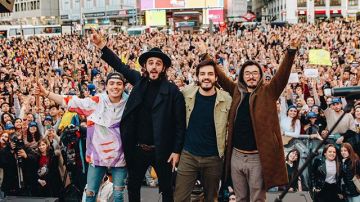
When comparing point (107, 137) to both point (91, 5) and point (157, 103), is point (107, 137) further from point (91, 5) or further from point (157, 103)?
point (91, 5)

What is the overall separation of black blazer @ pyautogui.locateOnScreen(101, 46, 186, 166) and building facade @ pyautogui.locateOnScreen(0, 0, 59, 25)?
82965 millimetres

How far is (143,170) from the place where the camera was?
4.11m

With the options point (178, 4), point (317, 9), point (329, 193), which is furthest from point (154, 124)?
point (317, 9)

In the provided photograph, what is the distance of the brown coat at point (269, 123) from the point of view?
379 cm

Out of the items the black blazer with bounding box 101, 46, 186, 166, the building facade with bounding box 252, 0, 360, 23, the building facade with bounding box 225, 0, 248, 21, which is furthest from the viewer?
the building facade with bounding box 252, 0, 360, 23

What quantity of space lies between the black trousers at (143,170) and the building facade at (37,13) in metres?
82.9

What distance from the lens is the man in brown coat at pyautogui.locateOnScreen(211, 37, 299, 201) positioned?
3801 millimetres

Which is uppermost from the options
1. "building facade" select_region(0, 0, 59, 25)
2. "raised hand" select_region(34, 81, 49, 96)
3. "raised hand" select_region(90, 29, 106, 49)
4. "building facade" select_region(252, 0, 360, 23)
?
"building facade" select_region(0, 0, 59, 25)

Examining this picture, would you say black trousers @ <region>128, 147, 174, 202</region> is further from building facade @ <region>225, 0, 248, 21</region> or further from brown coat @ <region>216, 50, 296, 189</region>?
building facade @ <region>225, 0, 248, 21</region>

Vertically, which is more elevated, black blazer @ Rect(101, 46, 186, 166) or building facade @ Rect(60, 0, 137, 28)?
building facade @ Rect(60, 0, 137, 28)

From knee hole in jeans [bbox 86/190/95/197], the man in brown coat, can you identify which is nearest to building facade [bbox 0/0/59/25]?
knee hole in jeans [bbox 86/190/95/197]

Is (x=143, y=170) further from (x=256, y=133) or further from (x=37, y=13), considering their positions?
(x=37, y=13)

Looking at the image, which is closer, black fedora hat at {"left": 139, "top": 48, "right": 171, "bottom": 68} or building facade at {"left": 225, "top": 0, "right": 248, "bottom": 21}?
black fedora hat at {"left": 139, "top": 48, "right": 171, "bottom": 68}

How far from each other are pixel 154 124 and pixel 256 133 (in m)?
0.80
